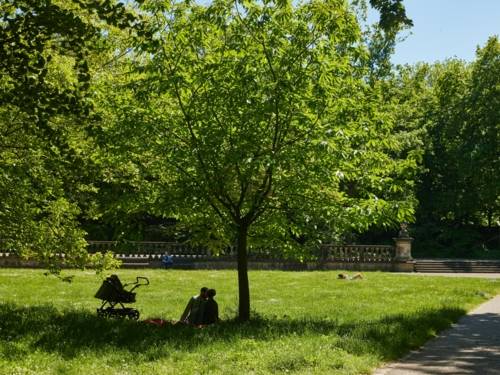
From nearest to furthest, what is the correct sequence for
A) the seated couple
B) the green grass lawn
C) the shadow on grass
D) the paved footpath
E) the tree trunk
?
the green grass lawn < the paved footpath < the shadow on grass < the seated couple < the tree trunk

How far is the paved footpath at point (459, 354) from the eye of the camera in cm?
869

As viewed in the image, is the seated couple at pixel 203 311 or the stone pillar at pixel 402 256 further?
the stone pillar at pixel 402 256

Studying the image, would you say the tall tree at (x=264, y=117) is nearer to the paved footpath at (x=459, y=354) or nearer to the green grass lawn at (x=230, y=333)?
the green grass lawn at (x=230, y=333)

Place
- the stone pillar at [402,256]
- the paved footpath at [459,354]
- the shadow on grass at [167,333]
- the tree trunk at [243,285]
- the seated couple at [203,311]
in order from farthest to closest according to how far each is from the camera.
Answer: the stone pillar at [402,256] < the tree trunk at [243,285] < the seated couple at [203,311] < the shadow on grass at [167,333] < the paved footpath at [459,354]

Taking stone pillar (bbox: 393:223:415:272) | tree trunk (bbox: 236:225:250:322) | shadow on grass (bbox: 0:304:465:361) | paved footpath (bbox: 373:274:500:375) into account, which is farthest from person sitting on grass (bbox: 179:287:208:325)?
stone pillar (bbox: 393:223:415:272)

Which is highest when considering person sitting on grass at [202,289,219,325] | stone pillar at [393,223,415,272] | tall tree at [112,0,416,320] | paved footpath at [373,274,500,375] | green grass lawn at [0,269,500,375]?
tall tree at [112,0,416,320]

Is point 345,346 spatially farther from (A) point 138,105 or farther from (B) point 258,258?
(B) point 258,258

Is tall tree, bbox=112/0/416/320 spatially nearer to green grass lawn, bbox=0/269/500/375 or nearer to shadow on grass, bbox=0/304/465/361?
shadow on grass, bbox=0/304/465/361

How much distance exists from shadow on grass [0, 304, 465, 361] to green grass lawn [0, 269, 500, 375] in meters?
0.02

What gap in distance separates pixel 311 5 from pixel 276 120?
2.48 metres

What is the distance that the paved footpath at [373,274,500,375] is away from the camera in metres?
8.69

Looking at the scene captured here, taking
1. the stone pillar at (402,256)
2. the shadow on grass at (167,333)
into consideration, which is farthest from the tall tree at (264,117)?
the stone pillar at (402,256)

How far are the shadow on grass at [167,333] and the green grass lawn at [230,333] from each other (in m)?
0.02

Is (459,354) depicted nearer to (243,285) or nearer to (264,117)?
(243,285)
